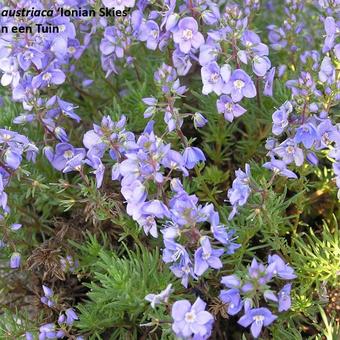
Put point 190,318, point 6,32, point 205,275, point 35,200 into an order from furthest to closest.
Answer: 1. point 35,200
2. point 6,32
3. point 205,275
4. point 190,318

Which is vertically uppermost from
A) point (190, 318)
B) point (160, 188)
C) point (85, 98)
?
point (160, 188)

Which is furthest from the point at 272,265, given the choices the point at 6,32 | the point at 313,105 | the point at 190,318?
the point at 6,32

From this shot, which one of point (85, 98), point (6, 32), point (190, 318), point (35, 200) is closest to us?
point (190, 318)

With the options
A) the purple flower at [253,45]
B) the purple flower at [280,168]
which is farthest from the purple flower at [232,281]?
the purple flower at [253,45]

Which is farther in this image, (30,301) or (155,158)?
(30,301)

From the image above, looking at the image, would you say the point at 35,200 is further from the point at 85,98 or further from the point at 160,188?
the point at 160,188

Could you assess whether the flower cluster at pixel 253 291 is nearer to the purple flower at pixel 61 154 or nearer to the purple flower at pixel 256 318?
the purple flower at pixel 256 318

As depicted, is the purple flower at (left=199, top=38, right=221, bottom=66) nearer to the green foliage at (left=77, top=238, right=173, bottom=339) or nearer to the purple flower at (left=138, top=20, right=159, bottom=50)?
the purple flower at (left=138, top=20, right=159, bottom=50)

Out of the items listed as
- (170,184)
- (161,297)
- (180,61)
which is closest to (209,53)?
(180,61)
